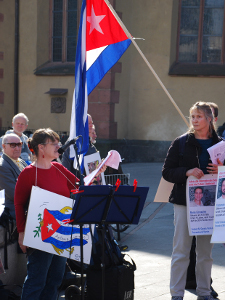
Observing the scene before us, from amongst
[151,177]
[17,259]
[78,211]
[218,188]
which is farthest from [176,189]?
[151,177]

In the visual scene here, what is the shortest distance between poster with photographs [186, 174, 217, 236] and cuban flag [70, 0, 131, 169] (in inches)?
50.9

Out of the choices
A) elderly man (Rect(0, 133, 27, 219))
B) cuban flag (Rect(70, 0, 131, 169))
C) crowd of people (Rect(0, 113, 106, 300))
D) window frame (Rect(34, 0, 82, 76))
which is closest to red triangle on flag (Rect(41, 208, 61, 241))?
crowd of people (Rect(0, 113, 106, 300))

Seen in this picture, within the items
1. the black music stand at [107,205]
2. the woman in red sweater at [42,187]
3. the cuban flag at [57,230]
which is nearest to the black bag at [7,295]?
the woman in red sweater at [42,187]

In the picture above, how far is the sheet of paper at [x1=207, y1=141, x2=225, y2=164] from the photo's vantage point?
4.45m

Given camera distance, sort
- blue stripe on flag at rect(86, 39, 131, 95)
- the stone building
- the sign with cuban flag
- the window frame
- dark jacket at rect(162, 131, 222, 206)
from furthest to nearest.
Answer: the window frame < the stone building < blue stripe on flag at rect(86, 39, 131, 95) < dark jacket at rect(162, 131, 222, 206) < the sign with cuban flag

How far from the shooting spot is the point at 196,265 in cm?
484

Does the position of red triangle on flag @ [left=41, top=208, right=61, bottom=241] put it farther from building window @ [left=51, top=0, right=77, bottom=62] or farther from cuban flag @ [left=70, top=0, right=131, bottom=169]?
building window @ [left=51, top=0, right=77, bottom=62]

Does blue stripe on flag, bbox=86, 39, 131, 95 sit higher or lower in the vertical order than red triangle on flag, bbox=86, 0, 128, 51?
lower

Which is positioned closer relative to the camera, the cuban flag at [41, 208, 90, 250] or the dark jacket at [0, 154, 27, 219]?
the cuban flag at [41, 208, 90, 250]

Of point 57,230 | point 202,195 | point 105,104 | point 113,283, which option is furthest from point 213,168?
point 105,104

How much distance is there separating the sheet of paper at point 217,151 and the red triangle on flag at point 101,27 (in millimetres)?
2010

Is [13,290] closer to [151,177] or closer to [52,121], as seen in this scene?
[151,177]

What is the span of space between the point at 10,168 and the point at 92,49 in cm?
165

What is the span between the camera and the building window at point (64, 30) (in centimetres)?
1622
